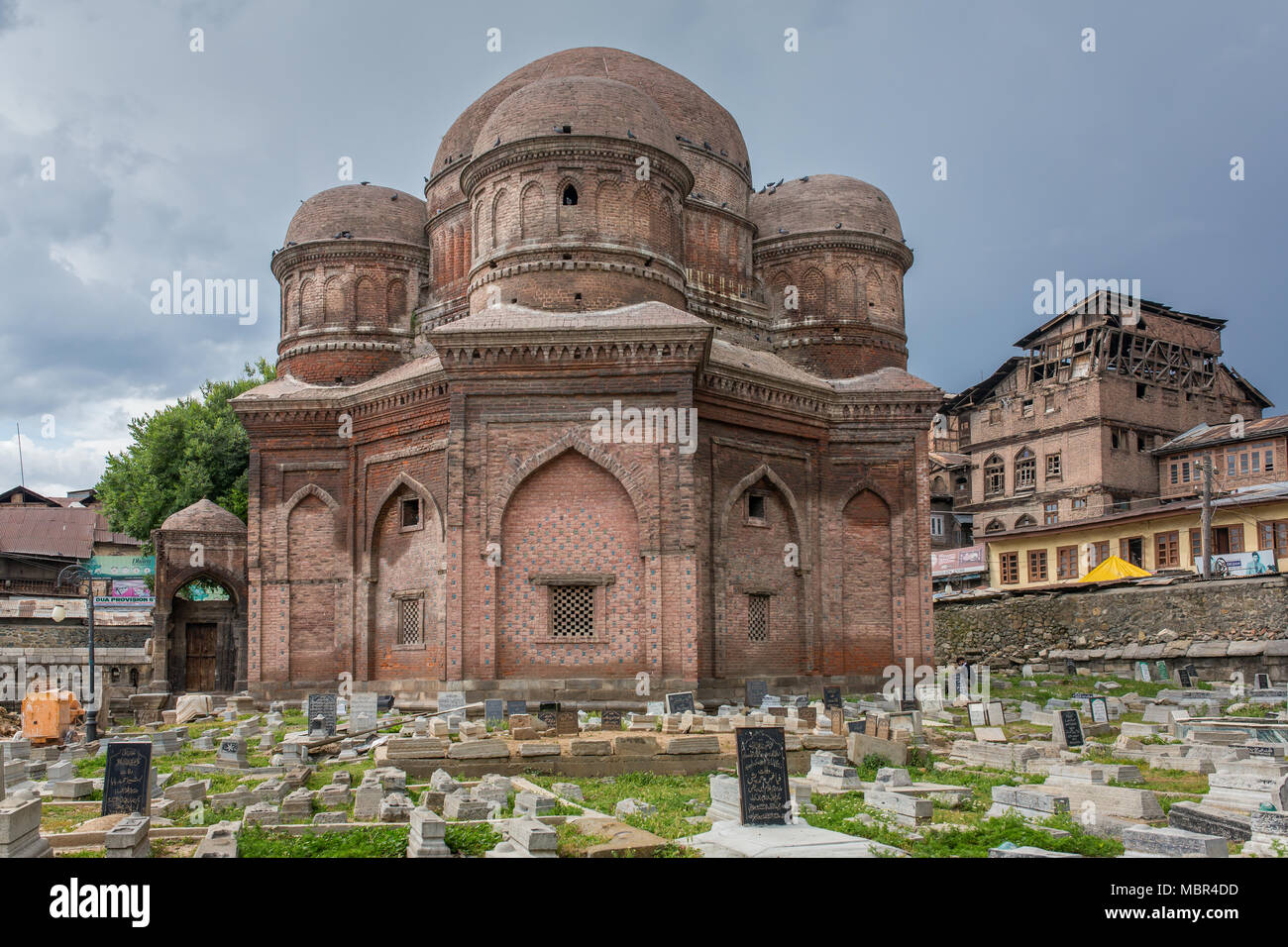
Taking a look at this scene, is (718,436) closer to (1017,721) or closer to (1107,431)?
(1017,721)

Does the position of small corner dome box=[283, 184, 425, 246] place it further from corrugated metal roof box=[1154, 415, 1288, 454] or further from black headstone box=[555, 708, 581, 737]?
corrugated metal roof box=[1154, 415, 1288, 454]

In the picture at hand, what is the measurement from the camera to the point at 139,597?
4509 cm

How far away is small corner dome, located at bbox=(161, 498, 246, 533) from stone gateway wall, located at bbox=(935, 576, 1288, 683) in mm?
24679

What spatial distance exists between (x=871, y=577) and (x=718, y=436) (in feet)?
19.5

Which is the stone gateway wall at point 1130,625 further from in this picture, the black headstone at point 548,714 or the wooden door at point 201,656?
the wooden door at point 201,656

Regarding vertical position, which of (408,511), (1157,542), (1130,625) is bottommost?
(1130,625)

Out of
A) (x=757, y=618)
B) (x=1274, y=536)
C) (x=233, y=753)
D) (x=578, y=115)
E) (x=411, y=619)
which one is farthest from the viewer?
(x=1274, y=536)

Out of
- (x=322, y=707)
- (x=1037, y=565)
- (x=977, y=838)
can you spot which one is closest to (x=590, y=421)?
(x=322, y=707)

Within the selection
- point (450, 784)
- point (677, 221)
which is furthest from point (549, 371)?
point (450, 784)

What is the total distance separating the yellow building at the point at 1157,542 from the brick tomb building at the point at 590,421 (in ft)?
48.1

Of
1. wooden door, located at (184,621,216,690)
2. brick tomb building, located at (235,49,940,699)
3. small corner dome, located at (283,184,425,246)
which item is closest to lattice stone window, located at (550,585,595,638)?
brick tomb building, located at (235,49,940,699)

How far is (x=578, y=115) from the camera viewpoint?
2523cm

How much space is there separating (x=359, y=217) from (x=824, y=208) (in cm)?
1261

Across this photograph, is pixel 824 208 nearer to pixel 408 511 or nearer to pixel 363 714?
pixel 408 511
